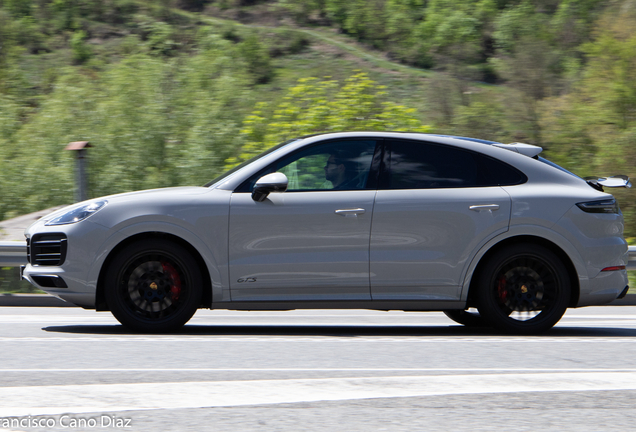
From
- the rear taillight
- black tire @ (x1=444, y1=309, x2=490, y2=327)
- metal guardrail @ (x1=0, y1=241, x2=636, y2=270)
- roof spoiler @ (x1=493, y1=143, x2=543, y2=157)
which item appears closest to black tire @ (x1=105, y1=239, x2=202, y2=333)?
black tire @ (x1=444, y1=309, x2=490, y2=327)

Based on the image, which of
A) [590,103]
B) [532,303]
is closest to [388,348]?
[532,303]

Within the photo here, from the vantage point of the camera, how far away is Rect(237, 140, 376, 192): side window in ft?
21.2

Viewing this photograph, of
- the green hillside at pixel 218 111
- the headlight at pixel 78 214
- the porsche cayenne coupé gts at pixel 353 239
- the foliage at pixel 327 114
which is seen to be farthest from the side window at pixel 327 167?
the green hillside at pixel 218 111

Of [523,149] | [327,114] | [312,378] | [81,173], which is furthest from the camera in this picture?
[327,114]

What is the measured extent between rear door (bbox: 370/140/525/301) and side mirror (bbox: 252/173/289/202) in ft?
2.45

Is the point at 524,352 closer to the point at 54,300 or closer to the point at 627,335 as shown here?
the point at 627,335

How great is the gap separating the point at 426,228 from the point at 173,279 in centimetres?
199

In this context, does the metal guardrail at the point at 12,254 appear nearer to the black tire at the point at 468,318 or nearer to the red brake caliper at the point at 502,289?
the black tire at the point at 468,318

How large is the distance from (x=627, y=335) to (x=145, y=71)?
1363cm

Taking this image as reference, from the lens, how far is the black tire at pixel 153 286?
246 inches

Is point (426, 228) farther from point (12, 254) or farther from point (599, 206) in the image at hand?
point (12, 254)

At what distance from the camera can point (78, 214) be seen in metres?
6.32

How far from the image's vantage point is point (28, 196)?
1625cm

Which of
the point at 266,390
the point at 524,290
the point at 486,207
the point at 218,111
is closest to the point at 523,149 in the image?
the point at 486,207
